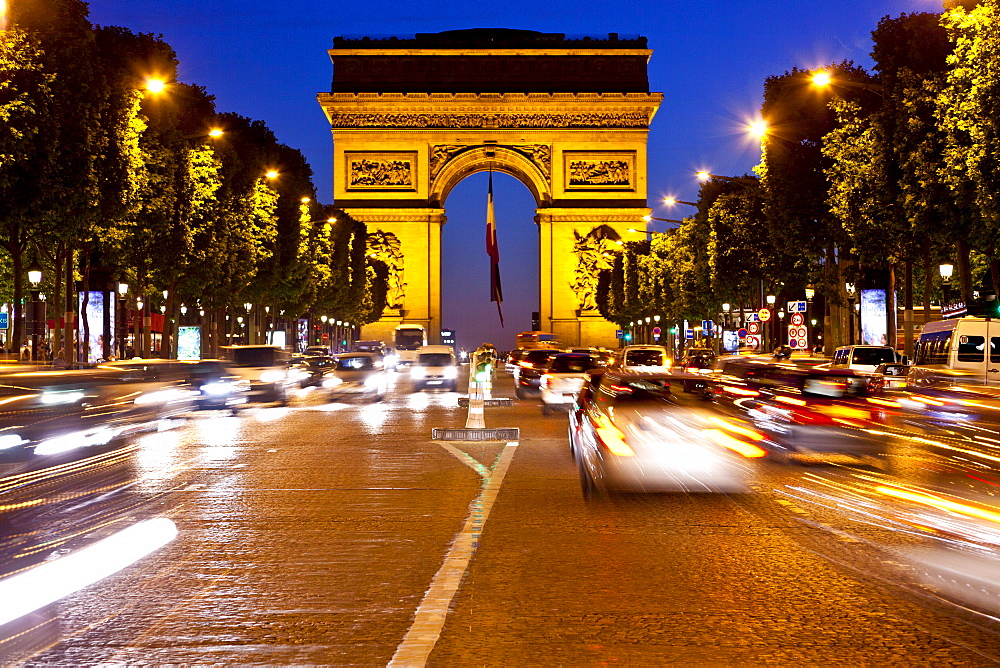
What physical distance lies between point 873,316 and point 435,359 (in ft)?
53.9

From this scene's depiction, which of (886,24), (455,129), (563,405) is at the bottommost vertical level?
(563,405)

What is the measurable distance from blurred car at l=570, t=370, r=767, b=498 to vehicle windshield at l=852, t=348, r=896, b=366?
22.3 metres

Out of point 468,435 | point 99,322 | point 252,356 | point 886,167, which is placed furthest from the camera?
point 99,322

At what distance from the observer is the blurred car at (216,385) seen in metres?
27.2

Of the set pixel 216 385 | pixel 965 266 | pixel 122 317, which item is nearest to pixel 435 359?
pixel 216 385

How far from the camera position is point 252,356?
104 ft

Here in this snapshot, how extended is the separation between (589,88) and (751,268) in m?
47.3

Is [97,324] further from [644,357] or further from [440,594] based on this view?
[440,594]

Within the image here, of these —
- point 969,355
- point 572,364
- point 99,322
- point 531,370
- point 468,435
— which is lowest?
point 468,435

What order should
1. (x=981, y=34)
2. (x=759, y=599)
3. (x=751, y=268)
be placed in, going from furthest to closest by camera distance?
(x=751, y=268) → (x=981, y=34) → (x=759, y=599)

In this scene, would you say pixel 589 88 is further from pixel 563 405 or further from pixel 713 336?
pixel 563 405

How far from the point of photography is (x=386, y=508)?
36.7ft

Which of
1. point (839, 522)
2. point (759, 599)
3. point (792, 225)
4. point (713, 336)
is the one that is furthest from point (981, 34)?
point (713, 336)

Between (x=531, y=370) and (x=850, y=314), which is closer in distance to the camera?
(x=531, y=370)
